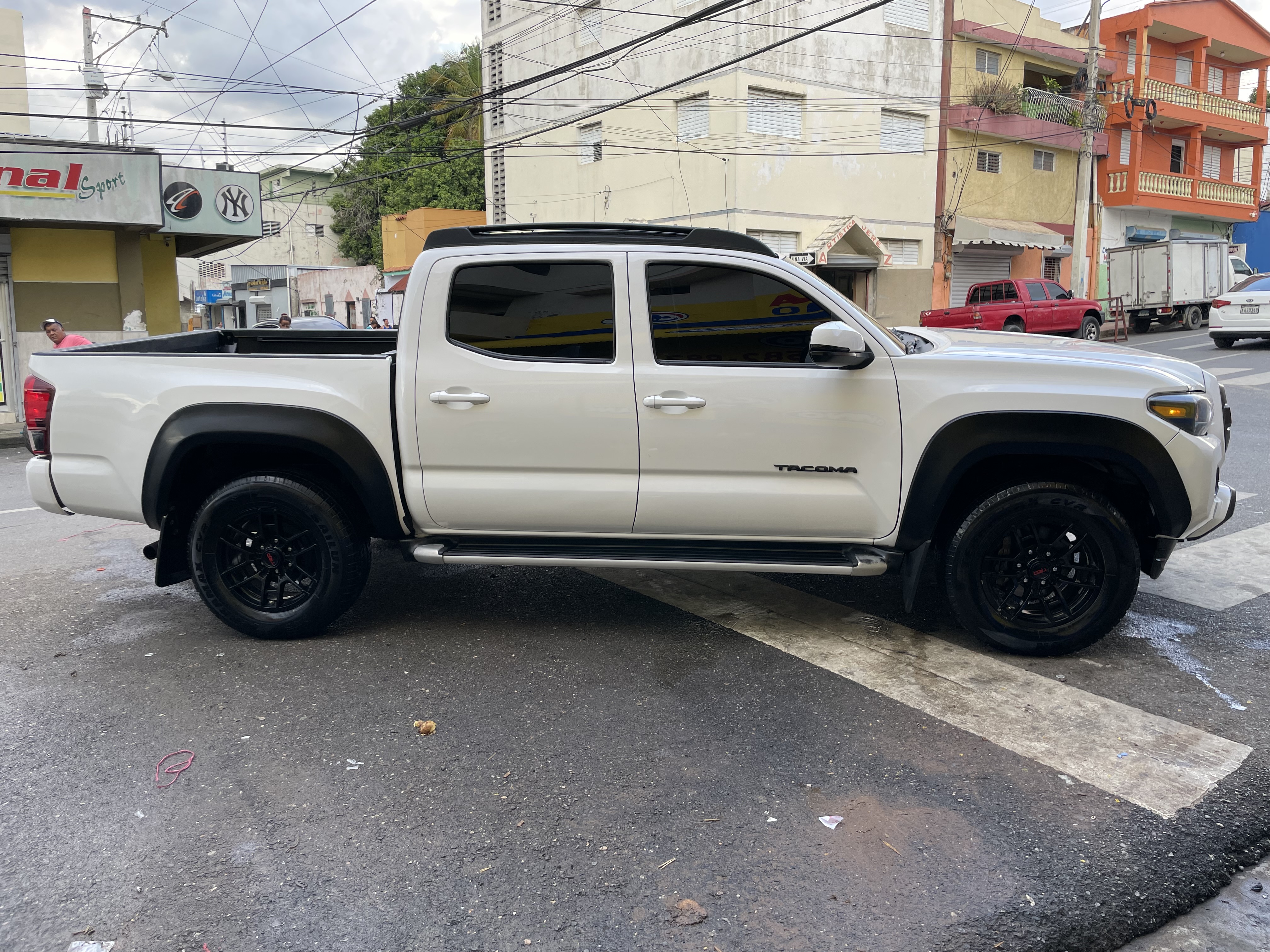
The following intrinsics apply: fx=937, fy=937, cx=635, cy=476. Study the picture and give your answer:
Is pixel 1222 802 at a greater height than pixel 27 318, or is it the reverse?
pixel 27 318

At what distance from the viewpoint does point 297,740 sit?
12.0 ft

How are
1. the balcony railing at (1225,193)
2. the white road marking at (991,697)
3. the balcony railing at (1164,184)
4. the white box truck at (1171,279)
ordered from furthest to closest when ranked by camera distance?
1. the balcony railing at (1225,193)
2. the balcony railing at (1164,184)
3. the white box truck at (1171,279)
4. the white road marking at (991,697)

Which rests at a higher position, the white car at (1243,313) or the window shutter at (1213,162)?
the window shutter at (1213,162)

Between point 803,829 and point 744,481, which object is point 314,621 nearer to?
point 744,481

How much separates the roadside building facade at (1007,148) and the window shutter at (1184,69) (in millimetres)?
5231

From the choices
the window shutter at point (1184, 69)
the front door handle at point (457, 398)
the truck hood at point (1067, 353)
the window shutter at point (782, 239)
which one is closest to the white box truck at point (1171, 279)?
the window shutter at point (782, 239)

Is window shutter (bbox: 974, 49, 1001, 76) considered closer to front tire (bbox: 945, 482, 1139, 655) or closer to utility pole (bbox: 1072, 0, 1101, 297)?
utility pole (bbox: 1072, 0, 1101, 297)

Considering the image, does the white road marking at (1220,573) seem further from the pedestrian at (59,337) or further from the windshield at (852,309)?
the pedestrian at (59,337)

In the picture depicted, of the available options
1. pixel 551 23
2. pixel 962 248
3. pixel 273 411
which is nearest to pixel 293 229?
pixel 551 23

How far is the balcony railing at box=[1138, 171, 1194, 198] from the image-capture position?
1361 inches

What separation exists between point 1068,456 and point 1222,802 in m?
1.63

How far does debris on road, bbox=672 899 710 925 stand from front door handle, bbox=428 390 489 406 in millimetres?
2432

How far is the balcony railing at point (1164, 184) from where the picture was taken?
1361 inches

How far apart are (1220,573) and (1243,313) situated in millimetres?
16540
